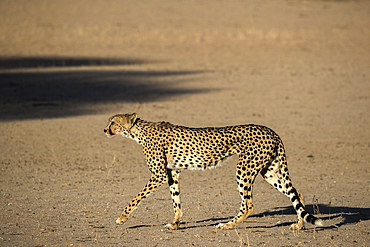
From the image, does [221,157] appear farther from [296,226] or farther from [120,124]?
[120,124]

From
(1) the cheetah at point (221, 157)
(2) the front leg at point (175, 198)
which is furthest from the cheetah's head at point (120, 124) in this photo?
(2) the front leg at point (175, 198)

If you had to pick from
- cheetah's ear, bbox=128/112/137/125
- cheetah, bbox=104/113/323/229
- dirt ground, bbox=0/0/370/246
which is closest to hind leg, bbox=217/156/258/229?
cheetah, bbox=104/113/323/229

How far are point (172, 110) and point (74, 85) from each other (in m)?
4.62

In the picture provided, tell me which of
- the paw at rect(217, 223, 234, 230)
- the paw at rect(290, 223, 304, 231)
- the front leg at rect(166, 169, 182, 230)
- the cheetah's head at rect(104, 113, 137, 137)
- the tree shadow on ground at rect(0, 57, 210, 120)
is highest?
the tree shadow on ground at rect(0, 57, 210, 120)

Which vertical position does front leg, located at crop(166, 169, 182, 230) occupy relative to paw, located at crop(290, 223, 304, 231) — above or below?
above

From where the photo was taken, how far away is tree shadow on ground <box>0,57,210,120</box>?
16078mm

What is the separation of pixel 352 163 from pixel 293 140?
212 centimetres

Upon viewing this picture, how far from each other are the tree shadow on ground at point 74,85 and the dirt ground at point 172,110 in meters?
0.07

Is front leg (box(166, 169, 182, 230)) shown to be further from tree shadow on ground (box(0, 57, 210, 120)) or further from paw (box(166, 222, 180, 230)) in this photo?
tree shadow on ground (box(0, 57, 210, 120))

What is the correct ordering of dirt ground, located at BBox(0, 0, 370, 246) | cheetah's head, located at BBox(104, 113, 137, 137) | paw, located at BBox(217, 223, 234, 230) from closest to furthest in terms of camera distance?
paw, located at BBox(217, 223, 234, 230)
cheetah's head, located at BBox(104, 113, 137, 137)
dirt ground, located at BBox(0, 0, 370, 246)

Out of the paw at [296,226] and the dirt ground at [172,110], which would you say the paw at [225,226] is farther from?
the paw at [296,226]

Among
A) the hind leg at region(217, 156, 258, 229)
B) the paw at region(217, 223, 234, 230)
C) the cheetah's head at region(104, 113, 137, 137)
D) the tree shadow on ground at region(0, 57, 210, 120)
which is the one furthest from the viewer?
the tree shadow on ground at region(0, 57, 210, 120)

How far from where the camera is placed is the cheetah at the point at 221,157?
21.0 feet

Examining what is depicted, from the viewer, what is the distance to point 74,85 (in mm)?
19016
